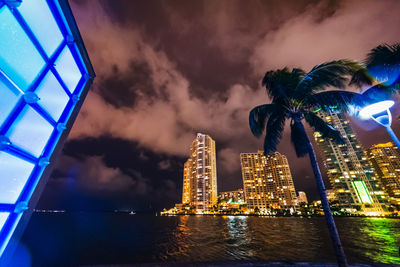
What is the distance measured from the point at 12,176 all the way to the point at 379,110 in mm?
10386

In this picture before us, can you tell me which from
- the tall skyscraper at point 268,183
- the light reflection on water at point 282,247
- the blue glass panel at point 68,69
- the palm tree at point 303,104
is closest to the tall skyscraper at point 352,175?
the tall skyscraper at point 268,183

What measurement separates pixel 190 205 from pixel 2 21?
153718 millimetres

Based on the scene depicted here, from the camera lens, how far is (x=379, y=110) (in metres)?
6.09

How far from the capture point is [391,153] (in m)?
104

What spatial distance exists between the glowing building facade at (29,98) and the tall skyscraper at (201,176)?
5512 inches

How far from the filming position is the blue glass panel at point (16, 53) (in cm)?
174

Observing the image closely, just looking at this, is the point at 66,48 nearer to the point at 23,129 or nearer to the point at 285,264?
the point at 23,129

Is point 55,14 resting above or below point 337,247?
above

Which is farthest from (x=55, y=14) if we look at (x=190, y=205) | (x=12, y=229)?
(x=190, y=205)

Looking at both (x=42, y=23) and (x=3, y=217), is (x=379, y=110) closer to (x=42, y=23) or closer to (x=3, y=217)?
(x=42, y=23)

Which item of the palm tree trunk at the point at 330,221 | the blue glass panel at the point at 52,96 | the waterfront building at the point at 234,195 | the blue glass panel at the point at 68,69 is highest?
the waterfront building at the point at 234,195

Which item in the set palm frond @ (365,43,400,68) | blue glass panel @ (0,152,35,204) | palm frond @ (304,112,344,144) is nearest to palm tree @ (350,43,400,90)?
palm frond @ (365,43,400,68)

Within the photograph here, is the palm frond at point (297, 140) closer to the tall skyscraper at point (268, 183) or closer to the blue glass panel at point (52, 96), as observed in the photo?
the blue glass panel at point (52, 96)

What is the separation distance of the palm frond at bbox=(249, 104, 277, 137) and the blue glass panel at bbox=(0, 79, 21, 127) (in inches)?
341
